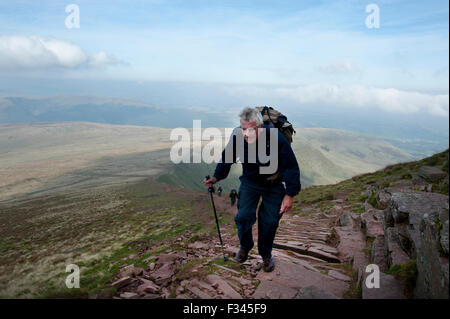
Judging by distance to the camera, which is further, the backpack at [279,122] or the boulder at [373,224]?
the boulder at [373,224]

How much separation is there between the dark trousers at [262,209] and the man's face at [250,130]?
112 cm

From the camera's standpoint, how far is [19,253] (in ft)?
40.9

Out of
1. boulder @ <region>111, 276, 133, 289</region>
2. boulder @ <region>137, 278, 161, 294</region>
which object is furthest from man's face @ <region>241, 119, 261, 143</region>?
boulder @ <region>111, 276, 133, 289</region>

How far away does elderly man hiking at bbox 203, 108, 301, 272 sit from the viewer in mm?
6191

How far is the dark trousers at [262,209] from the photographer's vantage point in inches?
255

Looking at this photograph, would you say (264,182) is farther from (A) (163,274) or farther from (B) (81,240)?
(B) (81,240)

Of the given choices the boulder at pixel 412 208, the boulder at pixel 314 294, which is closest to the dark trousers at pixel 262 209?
the boulder at pixel 314 294

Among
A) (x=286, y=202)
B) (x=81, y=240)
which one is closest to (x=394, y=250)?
→ (x=286, y=202)

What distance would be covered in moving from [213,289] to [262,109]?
15.3 ft

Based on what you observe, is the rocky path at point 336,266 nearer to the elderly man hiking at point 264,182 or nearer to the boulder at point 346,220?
the boulder at point 346,220
